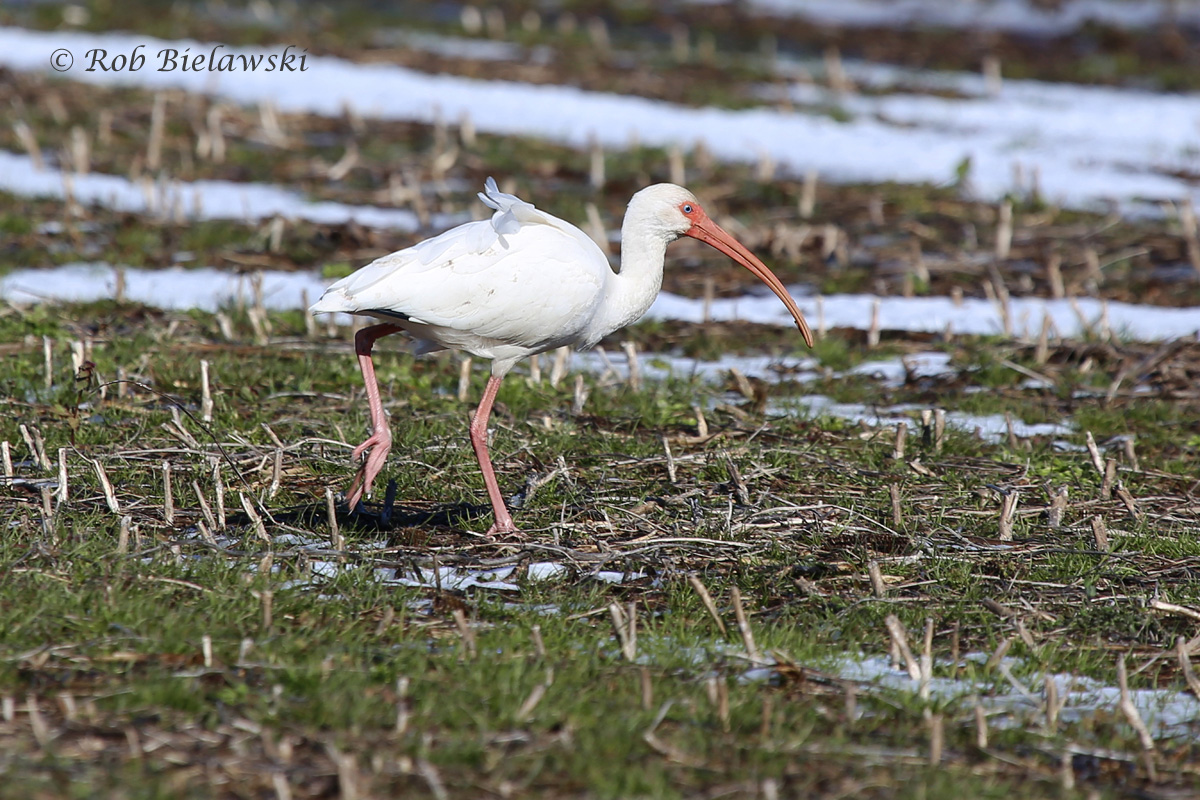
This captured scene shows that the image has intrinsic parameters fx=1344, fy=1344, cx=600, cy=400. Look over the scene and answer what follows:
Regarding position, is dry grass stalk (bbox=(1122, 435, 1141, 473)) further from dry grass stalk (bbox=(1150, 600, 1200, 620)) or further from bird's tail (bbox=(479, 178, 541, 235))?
bird's tail (bbox=(479, 178, 541, 235))

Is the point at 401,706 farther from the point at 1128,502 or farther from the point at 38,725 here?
the point at 1128,502

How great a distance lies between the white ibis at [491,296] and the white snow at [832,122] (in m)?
8.76

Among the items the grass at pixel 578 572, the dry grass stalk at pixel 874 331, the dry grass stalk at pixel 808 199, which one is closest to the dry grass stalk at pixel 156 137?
the grass at pixel 578 572

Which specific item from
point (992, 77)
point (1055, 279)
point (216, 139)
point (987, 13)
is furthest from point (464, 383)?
point (987, 13)

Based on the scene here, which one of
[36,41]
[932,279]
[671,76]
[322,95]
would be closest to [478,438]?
[932,279]

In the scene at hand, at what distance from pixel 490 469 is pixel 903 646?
200 cm

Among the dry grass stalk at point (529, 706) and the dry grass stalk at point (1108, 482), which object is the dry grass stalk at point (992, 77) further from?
the dry grass stalk at point (529, 706)

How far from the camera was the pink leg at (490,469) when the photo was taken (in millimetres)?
5492

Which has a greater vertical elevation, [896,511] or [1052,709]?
[896,511]

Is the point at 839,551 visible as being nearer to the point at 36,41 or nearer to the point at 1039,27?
the point at 36,41

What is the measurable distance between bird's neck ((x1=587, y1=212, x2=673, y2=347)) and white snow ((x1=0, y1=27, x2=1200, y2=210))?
27.3 ft

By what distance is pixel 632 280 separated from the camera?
6.04 m

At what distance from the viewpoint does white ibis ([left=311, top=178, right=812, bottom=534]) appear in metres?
5.50

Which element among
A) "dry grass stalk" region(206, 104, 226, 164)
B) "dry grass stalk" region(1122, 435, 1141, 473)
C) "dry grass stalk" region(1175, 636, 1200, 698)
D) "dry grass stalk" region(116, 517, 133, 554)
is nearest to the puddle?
"dry grass stalk" region(1122, 435, 1141, 473)
